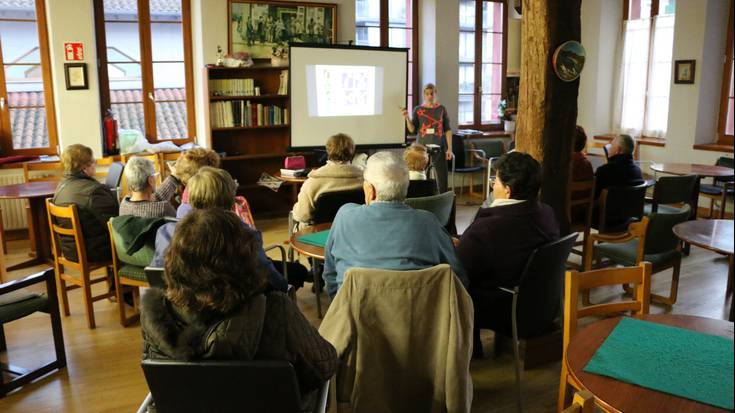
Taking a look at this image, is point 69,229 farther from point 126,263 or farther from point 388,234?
point 388,234

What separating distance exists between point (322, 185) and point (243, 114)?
317 centimetres

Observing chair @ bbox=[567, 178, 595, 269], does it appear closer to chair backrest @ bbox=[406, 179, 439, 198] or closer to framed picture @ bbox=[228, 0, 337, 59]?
chair backrest @ bbox=[406, 179, 439, 198]

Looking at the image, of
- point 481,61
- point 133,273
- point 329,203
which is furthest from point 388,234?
point 481,61

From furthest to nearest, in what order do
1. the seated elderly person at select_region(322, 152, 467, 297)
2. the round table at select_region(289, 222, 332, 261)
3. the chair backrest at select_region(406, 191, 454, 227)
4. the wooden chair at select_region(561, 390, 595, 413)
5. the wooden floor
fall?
the chair backrest at select_region(406, 191, 454, 227)
the round table at select_region(289, 222, 332, 261)
the wooden floor
the seated elderly person at select_region(322, 152, 467, 297)
the wooden chair at select_region(561, 390, 595, 413)

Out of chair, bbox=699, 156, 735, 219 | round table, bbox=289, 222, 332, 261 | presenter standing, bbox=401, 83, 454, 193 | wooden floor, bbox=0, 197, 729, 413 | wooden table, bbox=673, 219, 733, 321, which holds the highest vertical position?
presenter standing, bbox=401, 83, 454, 193

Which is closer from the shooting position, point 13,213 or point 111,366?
point 111,366

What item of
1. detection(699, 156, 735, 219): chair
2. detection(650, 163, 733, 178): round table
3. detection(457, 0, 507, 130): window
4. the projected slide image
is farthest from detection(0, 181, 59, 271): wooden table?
detection(699, 156, 735, 219): chair

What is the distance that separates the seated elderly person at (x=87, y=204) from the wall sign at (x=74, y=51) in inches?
97.4

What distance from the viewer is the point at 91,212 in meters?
4.04

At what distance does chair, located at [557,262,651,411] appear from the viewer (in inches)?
85.2

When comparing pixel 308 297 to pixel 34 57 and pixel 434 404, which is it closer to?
pixel 434 404

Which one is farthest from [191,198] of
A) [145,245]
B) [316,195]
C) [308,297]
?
[308,297]

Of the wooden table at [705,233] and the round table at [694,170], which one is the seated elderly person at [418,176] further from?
the round table at [694,170]

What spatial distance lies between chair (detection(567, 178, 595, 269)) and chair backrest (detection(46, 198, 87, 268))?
3.50m
